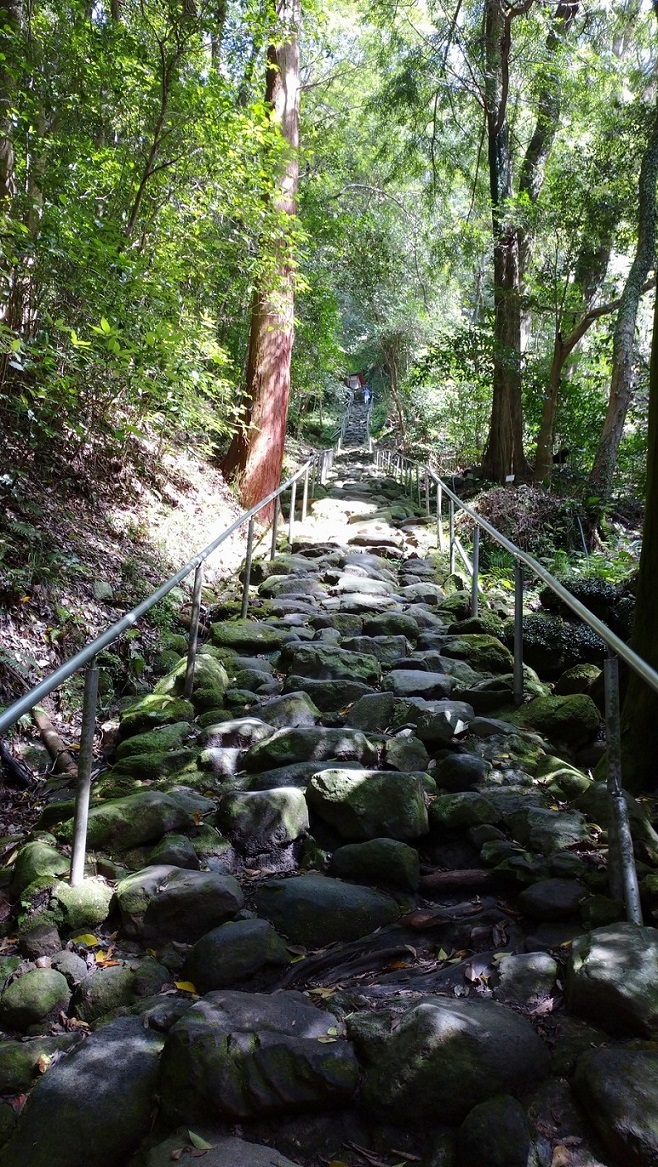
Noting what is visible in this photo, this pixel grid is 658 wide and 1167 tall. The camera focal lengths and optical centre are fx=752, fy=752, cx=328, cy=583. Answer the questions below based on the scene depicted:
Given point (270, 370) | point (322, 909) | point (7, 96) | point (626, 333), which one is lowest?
point (322, 909)

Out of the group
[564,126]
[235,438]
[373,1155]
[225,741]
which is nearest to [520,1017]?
[373,1155]

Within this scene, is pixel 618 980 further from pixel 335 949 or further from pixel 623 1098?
pixel 335 949

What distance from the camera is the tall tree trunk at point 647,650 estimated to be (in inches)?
128

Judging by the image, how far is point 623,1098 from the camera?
1.59 meters

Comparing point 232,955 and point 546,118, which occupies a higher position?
point 546,118

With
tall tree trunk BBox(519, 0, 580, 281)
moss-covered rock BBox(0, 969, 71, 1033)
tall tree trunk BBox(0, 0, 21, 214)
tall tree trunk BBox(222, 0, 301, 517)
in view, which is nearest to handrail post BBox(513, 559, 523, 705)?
moss-covered rock BBox(0, 969, 71, 1033)

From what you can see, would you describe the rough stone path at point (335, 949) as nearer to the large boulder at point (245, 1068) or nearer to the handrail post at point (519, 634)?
the large boulder at point (245, 1068)

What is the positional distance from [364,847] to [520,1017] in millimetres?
921

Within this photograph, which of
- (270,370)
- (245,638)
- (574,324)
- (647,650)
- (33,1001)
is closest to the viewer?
(33,1001)

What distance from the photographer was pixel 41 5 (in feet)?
22.7

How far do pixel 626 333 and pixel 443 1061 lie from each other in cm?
970

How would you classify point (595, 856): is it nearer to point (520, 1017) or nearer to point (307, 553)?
point (520, 1017)

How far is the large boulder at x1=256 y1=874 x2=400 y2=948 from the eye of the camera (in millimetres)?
2443

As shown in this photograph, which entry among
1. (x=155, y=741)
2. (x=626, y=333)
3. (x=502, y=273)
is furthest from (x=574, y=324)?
(x=155, y=741)
